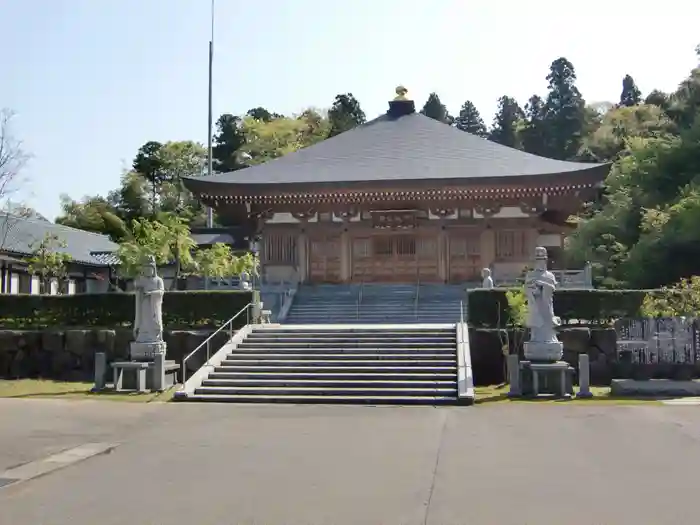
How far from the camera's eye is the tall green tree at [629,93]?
7486 cm

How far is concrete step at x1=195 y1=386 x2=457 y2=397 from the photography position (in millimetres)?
15008

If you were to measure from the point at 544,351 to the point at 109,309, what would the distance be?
480 inches

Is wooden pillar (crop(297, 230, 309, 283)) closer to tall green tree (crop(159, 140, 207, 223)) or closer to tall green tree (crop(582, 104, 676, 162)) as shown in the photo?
tall green tree (crop(582, 104, 676, 162))

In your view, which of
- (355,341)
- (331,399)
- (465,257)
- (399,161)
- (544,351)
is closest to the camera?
(331,399)

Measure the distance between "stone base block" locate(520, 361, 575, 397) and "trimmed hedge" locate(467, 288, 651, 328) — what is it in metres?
3.99

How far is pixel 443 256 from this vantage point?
2716 centimetres

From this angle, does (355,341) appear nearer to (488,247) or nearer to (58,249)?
(488,247)

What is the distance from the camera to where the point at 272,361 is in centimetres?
1716

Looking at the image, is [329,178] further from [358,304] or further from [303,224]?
[358,304]

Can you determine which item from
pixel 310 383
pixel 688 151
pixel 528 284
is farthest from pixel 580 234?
pixel 310 383

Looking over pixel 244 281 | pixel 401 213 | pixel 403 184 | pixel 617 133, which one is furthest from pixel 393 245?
pixel 617 133

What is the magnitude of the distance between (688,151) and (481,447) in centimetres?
2303

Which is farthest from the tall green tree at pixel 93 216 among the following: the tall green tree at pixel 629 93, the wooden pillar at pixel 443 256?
the tall green tree at pixel 629 93

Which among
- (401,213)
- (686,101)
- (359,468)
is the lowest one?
(359,468)
